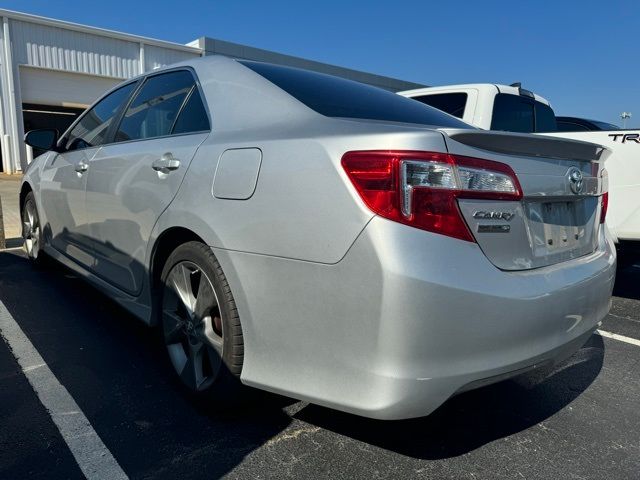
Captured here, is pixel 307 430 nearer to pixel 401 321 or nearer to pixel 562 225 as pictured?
pixel 401 321

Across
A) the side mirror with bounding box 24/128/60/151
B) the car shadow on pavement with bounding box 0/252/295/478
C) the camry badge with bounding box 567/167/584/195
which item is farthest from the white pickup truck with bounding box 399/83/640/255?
the side mirror with bounding box 24/128/60/151

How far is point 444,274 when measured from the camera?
1575 millimetres

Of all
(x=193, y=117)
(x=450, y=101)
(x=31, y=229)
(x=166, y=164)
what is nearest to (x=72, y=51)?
(x=31, y=229)

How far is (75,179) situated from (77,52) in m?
16.7

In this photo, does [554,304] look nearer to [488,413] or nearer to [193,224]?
[488,413]

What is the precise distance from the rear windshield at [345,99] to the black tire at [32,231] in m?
3.06

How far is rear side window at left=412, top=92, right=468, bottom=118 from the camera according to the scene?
5.40 metres

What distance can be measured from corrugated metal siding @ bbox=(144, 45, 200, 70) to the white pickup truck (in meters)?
16.0

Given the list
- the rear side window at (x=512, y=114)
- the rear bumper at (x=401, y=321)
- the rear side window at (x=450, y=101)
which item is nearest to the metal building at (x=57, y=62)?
the rear side window at (x=450, y=101)

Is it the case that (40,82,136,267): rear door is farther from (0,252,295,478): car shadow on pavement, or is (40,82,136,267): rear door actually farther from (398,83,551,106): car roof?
(398,83,551,106): car roof

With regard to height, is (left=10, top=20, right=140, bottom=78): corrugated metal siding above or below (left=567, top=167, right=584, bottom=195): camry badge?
above

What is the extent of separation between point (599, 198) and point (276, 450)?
1846mm

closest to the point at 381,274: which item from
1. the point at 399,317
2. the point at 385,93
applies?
the point at 399,317

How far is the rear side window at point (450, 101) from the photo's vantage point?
5398 millimetres
